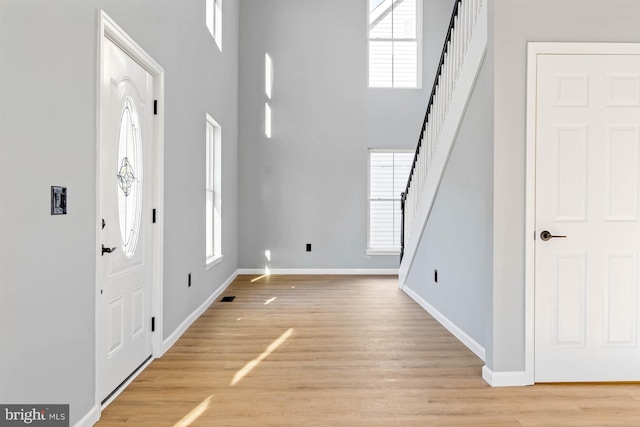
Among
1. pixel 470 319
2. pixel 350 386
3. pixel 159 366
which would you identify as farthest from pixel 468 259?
pixel 159 366

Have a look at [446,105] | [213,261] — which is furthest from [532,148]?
[213,261]

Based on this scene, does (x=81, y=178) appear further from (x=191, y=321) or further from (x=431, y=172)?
(x=431, y=172)

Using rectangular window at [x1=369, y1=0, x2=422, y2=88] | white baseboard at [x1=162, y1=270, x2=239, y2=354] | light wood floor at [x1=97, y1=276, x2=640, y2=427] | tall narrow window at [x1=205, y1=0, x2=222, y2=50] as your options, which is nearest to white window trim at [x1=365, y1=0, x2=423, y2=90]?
rectangular window at [x1=369, y1=0, x2=422, y2=88]

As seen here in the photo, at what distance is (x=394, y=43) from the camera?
23.8 feet

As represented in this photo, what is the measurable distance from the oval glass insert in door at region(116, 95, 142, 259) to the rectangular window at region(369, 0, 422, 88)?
5.16m

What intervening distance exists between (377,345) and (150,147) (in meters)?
2.38

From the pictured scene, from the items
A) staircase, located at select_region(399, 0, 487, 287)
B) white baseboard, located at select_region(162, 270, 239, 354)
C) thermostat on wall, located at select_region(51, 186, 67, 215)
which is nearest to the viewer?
thermostat on wall, located at select_region(51, 186, 67, 215)

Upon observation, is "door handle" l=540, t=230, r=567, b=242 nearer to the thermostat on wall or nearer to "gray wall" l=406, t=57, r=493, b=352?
"gray wall" l=406, t=57, r=493, b=352

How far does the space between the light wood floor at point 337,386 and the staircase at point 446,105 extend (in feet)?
4.30

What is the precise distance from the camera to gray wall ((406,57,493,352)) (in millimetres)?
2949

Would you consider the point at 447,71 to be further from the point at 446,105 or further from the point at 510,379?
the point at 510,379

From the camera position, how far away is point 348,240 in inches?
281

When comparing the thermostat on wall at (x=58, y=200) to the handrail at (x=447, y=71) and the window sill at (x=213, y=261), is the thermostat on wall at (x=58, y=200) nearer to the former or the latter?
the window sill at (x=213, y=261)

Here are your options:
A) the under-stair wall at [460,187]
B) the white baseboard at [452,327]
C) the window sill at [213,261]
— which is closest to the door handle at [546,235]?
the under-stair wall at [460,187]
